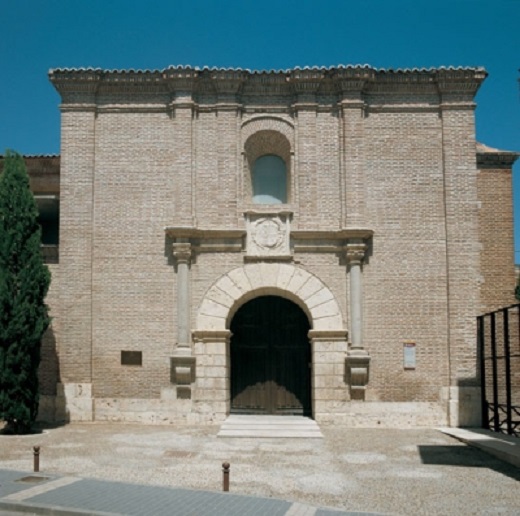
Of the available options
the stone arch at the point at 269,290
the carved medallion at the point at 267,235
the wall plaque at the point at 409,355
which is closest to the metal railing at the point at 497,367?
the wall plaque at the point at 409,355

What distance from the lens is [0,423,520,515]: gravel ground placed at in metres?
8.68

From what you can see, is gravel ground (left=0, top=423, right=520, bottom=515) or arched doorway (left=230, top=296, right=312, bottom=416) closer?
gravel ground (left=0, top=423, right=520, bottom=515)

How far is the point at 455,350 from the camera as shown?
1525 centimetres

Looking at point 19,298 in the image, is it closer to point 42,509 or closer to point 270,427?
point 270,427

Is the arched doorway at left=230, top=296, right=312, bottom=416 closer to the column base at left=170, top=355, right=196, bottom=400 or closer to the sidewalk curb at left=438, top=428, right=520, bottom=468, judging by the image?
the column base at left=170, top=355, right=196, bottom=400

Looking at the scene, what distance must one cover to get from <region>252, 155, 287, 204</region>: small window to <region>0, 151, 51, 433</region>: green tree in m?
5.20

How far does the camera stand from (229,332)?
15445mm

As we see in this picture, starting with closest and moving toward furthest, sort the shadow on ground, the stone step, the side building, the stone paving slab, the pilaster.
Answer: the stone paving slab, the shadow on ground, the stone step, the side building, the pilaster

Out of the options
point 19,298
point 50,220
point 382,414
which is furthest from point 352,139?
point 50,220

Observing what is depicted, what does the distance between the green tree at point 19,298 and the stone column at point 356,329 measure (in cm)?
663

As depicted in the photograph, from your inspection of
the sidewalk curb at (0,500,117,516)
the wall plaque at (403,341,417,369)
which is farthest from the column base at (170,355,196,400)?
the sidewalk curb at (0,500,117,516)

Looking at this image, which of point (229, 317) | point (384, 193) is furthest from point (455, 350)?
point (229, 317)

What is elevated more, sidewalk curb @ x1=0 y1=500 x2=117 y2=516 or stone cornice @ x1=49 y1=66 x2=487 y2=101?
stone cornice @ x1=49 y1=66 x2=487 y2=101

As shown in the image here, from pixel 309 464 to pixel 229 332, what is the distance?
5.09m
